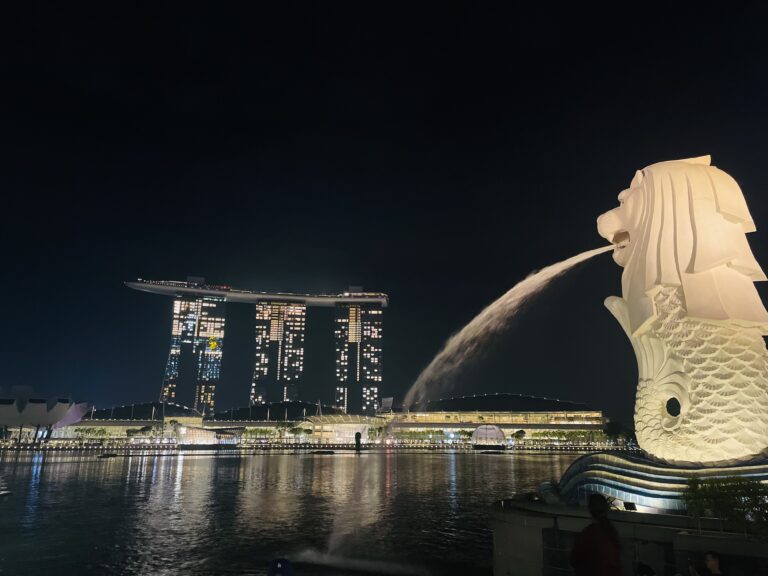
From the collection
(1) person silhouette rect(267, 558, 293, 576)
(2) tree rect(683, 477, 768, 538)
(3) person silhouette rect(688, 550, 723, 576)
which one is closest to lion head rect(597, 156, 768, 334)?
(2) tree rect(683, 477, 768, 538)

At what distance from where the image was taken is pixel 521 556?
463 inches

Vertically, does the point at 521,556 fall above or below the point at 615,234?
below

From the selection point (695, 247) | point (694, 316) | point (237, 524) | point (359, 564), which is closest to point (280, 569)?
point (359, 564)

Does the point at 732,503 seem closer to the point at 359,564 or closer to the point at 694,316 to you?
the point at 694,316

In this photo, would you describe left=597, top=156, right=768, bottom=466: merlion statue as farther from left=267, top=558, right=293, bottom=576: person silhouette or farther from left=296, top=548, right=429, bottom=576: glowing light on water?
left=267, top=558, right=293, bottom=576: person silhouette

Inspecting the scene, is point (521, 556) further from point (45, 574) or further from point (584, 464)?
point (45, 574)

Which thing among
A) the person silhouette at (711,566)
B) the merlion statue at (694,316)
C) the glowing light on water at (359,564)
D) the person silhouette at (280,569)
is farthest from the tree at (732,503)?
the person silhouette at (280,569)

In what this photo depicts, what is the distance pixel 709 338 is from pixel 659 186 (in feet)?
16.1

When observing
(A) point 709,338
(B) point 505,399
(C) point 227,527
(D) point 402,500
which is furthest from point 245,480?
(B) point 505,399

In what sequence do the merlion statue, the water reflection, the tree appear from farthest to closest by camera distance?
1. the water reflection
2. the merlion statue
3. the tree

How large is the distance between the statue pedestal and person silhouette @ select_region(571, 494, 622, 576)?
29.2 feet

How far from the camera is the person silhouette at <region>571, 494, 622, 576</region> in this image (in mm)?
5469

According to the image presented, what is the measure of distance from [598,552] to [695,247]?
12.8 meters

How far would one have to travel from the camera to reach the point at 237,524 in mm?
20391
